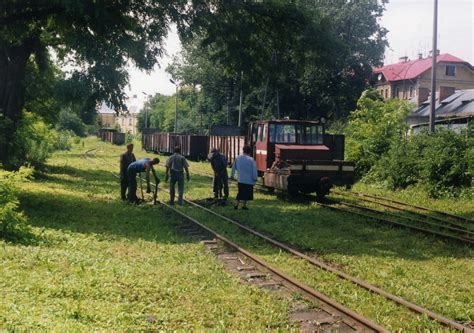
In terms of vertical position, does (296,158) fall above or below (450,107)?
below

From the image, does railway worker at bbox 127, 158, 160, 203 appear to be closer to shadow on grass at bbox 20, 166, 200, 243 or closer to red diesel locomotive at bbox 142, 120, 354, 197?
shadow on grass at bbox 20, 166, 200, 243

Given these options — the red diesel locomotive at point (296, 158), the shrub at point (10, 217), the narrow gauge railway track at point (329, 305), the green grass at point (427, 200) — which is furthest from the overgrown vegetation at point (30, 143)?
the narrow gauge railway track at point (329, 305)

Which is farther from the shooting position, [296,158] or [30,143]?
[30,143]

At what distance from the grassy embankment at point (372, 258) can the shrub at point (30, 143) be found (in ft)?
32.8

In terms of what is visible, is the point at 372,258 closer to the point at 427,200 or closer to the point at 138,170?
the point at 138,170

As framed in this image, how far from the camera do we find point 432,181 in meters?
19.2

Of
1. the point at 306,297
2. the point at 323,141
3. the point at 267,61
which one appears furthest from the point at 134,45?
the point at 306,297

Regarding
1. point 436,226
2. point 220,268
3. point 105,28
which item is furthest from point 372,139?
point 220,268

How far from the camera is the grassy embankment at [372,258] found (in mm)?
6633

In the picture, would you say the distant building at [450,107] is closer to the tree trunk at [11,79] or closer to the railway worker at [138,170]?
the tree trunk at [11,79]

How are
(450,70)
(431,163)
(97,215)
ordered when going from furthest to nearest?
(450,70), (431,163), (97,215)

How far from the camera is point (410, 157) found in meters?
20.8

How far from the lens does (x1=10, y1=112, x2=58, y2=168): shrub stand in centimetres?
2135

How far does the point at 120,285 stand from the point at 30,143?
1970cm
